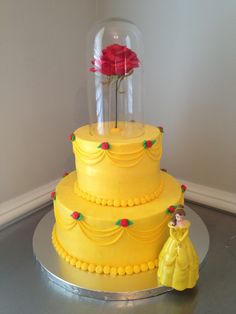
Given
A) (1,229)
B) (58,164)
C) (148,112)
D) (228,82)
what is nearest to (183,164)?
(148,112)

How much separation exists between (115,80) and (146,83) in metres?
0.46

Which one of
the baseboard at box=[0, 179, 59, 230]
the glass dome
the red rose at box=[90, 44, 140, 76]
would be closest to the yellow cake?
the glass dome

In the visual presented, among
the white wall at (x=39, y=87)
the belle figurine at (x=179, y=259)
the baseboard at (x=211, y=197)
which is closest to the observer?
the belle figurine at (x=179, y=259)

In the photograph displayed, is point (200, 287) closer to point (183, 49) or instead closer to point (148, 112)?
point (148, 112)

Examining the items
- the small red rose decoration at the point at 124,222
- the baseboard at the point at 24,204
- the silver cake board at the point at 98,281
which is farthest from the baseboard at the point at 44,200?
the small red rose decoration at the point at 124,222

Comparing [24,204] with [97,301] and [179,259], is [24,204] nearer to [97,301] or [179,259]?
[97,301]

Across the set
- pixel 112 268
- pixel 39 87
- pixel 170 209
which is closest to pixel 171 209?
pixel 170 209

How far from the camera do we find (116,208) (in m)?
1.03

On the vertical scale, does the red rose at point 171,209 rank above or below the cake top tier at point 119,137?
below

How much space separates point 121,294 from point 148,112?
94cm

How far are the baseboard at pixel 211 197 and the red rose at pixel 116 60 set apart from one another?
73 centimetres

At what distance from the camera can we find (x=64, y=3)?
149 cm

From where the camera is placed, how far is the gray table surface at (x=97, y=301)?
939 mm

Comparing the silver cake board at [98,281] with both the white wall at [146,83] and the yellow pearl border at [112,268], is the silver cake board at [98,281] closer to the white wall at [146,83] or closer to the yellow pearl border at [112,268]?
the yellow pearl border at [112,268]
